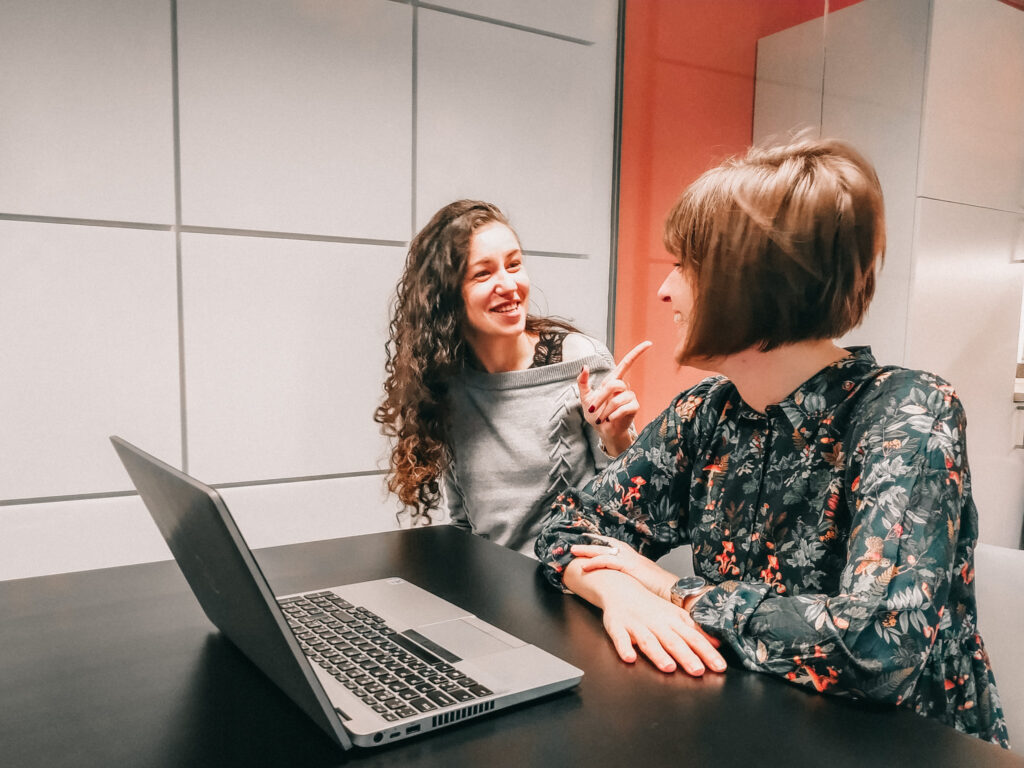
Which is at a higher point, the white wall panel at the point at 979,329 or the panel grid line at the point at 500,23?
the panel grid line at the point at 500,23

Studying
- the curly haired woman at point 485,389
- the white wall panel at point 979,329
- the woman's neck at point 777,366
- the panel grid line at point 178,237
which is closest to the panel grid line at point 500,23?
the panel grid line at point 178,237

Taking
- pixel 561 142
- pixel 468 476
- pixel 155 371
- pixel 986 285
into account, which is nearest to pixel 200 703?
pixel 468 476

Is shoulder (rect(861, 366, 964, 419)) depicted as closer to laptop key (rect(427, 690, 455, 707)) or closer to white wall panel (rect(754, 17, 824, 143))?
laptop key (rect(427, 690, 455, 707))

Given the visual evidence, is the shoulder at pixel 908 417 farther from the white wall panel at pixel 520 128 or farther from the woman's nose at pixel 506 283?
the white wall panel at pixel 520 128

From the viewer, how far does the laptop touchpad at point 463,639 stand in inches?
32.0

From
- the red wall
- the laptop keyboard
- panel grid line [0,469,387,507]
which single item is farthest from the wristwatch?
the red wall

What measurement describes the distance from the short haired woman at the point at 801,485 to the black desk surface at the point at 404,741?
0.06 meters

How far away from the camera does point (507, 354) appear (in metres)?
1.89

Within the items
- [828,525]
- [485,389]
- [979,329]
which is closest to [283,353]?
[485,389]

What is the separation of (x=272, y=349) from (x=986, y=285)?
2605 mm

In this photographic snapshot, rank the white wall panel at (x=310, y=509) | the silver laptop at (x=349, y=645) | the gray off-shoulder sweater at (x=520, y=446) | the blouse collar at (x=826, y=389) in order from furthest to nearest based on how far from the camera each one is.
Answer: the white wall panel at (x=310, y=509)
the gray off-shoulder sweater at (x=520, y=446)
the blouse collar at (x=826, y=389)
the silver laptop at (x=349, y=645)

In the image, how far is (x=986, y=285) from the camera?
9.45 feet

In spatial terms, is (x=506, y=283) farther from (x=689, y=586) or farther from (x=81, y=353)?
(x=81, y=353)

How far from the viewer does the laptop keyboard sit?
70 cm
